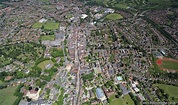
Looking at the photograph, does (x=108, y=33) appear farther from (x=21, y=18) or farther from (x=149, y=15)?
(x=21, y=18)

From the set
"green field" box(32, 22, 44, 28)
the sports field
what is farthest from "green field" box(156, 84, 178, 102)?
"green field" box(32, 22, 44, 28)

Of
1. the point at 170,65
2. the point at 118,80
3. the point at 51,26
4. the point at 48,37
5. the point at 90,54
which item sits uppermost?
the point at 51,26

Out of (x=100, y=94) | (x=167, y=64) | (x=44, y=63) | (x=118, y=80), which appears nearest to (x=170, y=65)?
(x=167, y=64)

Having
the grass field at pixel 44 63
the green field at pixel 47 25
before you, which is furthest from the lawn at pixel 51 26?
the grass field at pixel 44 63

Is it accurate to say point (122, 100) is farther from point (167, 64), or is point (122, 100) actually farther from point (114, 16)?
point (114, 16)

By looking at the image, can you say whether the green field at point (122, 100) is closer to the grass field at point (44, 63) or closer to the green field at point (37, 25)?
the grass field at point (44, 63)

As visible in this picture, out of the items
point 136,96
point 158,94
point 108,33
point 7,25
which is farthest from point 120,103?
point 7,25
